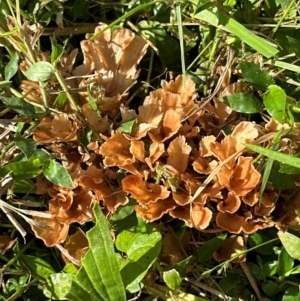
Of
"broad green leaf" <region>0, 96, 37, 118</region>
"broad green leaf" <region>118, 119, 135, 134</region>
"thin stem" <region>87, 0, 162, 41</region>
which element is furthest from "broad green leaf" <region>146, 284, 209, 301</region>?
"thin stem" <region>87, 0, 162, 41</region>

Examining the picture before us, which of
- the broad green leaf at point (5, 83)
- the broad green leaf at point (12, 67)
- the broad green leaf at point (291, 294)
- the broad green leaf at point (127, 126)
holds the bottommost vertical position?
the broad green leaf at point (291, 294)

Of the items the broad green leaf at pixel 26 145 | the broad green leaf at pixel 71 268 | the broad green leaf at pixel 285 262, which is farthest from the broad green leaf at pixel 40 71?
the broad green leaf at pixel 285 262

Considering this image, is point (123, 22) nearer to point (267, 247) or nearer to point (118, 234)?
point (118, 234)

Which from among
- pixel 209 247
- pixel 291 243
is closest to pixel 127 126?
pixel 209 247

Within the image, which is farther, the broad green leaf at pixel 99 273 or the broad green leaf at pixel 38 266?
the broad green leaf at pixel 38 266

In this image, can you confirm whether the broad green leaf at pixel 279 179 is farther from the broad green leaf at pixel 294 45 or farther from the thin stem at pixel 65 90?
the thin stem at pixel 65 90

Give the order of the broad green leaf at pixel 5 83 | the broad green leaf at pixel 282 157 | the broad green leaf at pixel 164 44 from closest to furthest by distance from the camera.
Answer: the broad green leaf at pixel 282 157 < the broad green leaf at pixel 5 83 < the broad green leaf at pixel 164 44
